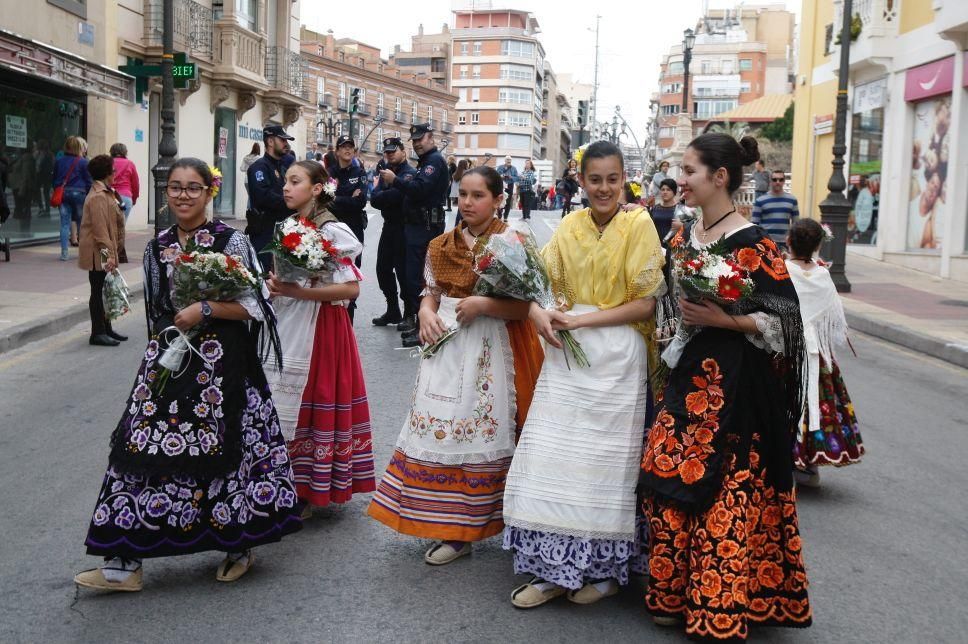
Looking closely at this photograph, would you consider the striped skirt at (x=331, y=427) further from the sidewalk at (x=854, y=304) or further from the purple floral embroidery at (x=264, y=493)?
the sidewalk at (x=854, y=304)

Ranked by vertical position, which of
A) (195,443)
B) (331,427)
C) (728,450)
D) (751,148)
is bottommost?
(331,427)

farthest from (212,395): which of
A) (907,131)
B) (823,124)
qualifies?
(823,124)

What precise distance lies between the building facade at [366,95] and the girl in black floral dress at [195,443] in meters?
74.9

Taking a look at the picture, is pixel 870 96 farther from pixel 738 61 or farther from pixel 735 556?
pixel 738 61

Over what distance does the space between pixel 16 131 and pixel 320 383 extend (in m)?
16.6

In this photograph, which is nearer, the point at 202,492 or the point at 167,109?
the point at 202,492

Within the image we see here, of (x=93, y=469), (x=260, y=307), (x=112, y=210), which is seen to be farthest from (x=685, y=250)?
(x=112, y=210)

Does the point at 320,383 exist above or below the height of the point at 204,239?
below

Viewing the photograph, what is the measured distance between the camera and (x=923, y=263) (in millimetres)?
22000

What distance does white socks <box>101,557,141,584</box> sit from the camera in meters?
4.30

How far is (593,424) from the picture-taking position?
167 inches

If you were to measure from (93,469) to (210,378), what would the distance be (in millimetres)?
2437

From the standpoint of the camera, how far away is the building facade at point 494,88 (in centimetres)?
13438

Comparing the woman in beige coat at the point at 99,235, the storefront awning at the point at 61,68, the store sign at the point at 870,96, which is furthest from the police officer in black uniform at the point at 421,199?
the store sign at the point at 870,96
